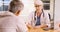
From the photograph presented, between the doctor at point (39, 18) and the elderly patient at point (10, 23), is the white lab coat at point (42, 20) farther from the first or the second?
the elderly patient at point (10, 23)

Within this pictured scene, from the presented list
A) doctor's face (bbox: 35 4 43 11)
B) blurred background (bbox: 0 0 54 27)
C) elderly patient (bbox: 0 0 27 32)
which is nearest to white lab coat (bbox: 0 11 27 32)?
elderly patient (bbox: 0 0 27 32)

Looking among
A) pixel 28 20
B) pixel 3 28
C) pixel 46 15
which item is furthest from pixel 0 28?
A: pixel 46 15

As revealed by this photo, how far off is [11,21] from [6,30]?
0.37 feet

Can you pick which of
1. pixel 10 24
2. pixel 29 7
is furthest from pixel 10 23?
pixel 29 7

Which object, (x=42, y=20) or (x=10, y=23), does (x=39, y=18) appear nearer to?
(x=42, y=20)

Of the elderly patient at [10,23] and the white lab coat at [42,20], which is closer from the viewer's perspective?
the elderly patient at [10,23]

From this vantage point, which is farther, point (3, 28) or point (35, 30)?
point (35, 30)

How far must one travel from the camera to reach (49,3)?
2256mm

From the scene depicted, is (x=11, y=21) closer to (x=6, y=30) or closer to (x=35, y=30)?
Answer: (x=6, y=30)

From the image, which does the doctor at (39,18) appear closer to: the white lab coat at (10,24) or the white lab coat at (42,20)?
the white lab coat at (42,20)

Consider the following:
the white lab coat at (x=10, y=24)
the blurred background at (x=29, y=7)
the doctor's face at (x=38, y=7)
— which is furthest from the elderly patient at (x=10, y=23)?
the doctor's face at (x=38, y=7)

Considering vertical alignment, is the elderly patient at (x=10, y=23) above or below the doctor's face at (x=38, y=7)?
below

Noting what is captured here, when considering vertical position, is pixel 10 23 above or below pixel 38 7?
below

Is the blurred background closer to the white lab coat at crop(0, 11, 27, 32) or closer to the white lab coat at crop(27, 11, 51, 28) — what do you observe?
the white lab coat at crop(27, 11, 51, 28)
